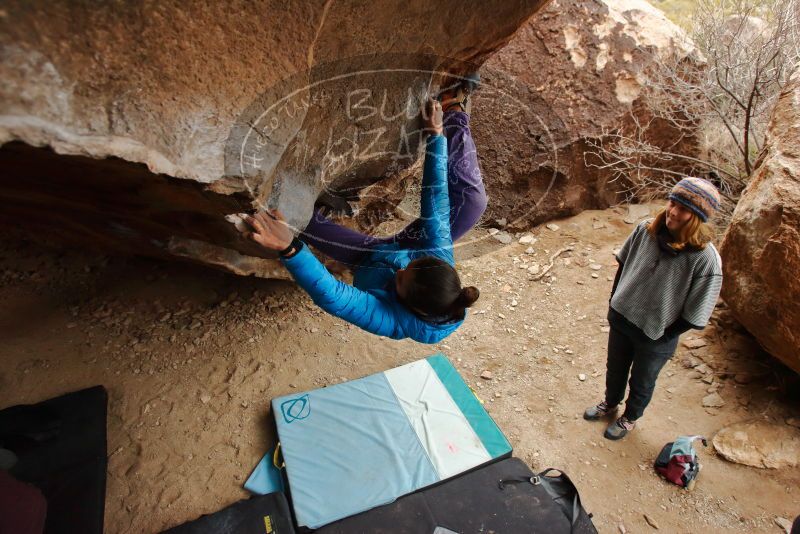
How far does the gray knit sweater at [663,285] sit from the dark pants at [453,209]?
0.78 metres

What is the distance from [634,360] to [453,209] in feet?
4.08

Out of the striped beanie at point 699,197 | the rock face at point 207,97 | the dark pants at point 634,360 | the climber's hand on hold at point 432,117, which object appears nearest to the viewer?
the rock face at point 207,97

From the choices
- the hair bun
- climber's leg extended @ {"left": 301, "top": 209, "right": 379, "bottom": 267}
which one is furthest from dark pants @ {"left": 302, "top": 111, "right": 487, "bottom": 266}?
the hair bun

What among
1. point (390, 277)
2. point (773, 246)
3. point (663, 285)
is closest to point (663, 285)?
point (663, 285)

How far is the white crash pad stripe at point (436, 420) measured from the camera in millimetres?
2375

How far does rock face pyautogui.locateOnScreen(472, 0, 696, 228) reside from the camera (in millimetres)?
3883

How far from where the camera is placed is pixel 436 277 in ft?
4.72

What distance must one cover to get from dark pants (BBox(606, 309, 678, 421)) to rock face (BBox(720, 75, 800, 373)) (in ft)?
2.43

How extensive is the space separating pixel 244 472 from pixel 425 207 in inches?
65.1

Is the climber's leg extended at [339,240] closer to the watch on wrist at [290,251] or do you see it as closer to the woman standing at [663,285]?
the watch on wrist at [290,251]

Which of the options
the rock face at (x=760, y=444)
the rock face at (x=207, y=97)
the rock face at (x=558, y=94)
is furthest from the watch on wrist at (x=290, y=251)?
the rock face at (x=558, y=94)

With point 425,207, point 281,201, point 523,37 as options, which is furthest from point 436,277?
point 523,37

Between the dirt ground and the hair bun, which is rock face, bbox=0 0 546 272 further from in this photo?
the dirt ground

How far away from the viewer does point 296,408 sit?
254 cm
